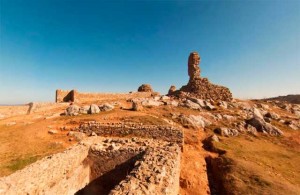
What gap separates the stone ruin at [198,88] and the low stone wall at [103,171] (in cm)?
2666

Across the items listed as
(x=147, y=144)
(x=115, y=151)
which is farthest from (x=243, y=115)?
(x=115, y=151)

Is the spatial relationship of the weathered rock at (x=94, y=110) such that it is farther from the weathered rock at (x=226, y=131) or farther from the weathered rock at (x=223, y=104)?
the weathered rock at (x=223, y=104)

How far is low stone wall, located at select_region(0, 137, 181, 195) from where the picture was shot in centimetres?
975

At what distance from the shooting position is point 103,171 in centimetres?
1566

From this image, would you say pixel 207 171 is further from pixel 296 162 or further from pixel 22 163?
pixel 22 163

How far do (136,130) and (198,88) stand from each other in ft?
78.5

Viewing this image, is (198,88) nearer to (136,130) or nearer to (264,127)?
(264,127)

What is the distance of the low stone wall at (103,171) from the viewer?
32.0 ft

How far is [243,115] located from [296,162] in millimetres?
14807

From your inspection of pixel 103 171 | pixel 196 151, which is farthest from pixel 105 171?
pixel 196 151

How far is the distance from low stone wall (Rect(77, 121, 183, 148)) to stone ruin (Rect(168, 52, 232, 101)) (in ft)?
67.6

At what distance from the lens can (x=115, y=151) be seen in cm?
1561

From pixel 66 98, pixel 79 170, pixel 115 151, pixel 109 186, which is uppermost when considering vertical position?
pixel 66 98

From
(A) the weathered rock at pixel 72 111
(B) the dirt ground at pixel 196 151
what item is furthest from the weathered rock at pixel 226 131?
(A) the weathered rock at pixel 72 111
